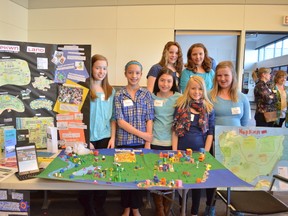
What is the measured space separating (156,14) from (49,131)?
3.26 metres

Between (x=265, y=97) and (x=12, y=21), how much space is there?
4.59m

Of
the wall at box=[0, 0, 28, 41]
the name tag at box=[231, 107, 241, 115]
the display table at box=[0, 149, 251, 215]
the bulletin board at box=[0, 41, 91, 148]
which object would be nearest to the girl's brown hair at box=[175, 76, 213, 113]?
the name tag at box=[231, 107, 241, 115]

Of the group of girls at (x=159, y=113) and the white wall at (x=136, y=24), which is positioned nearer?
the group of girls at (x=159, y=113)

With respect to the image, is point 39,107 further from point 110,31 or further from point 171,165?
point 110,31

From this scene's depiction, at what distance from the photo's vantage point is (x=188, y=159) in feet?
5.86

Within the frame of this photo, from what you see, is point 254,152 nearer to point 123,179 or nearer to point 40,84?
point 123,179

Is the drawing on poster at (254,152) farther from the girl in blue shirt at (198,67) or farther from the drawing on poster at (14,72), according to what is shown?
the drawing on poster at (14,72)

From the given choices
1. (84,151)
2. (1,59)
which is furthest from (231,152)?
(1,59)

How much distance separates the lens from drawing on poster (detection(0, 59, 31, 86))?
193cm

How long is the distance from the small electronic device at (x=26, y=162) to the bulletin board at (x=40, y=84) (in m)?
0.48

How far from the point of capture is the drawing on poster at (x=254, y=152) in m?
1.97

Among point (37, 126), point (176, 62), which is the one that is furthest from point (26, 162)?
point (176, 62)

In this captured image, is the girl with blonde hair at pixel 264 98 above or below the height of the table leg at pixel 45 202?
above

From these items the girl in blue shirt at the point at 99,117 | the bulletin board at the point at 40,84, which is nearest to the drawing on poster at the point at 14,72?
the bulletin board at the point at 40,84
